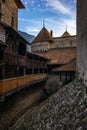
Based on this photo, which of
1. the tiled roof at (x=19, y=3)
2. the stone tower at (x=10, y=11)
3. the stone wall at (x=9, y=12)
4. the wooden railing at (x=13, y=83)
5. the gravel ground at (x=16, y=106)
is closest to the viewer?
the wooden railing at (x=13, y=83)

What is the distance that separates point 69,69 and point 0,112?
8.43 metres

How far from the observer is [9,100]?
709 inches

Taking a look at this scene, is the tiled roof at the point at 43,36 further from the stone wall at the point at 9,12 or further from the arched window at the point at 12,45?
the arched window at the point at 12,45

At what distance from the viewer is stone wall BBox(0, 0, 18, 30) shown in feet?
83.5

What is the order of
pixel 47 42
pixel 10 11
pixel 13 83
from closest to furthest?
pixel 13 83
pixel 10 11
pixel 47 42

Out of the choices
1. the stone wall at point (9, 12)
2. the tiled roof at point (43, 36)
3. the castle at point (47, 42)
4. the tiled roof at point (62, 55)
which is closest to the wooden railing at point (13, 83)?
the stone wall at point (9, 12)

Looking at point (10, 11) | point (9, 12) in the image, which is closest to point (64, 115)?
point (9, 12)

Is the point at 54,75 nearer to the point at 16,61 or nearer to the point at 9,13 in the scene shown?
the point at 9,13

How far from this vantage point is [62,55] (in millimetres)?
35594

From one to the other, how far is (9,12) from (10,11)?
446 mm

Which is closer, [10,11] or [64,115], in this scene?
[64,115]

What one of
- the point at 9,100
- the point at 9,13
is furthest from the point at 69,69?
the point at 9,13

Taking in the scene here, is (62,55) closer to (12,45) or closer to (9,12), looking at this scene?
(9,12)

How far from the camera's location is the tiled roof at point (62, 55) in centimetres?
3381
